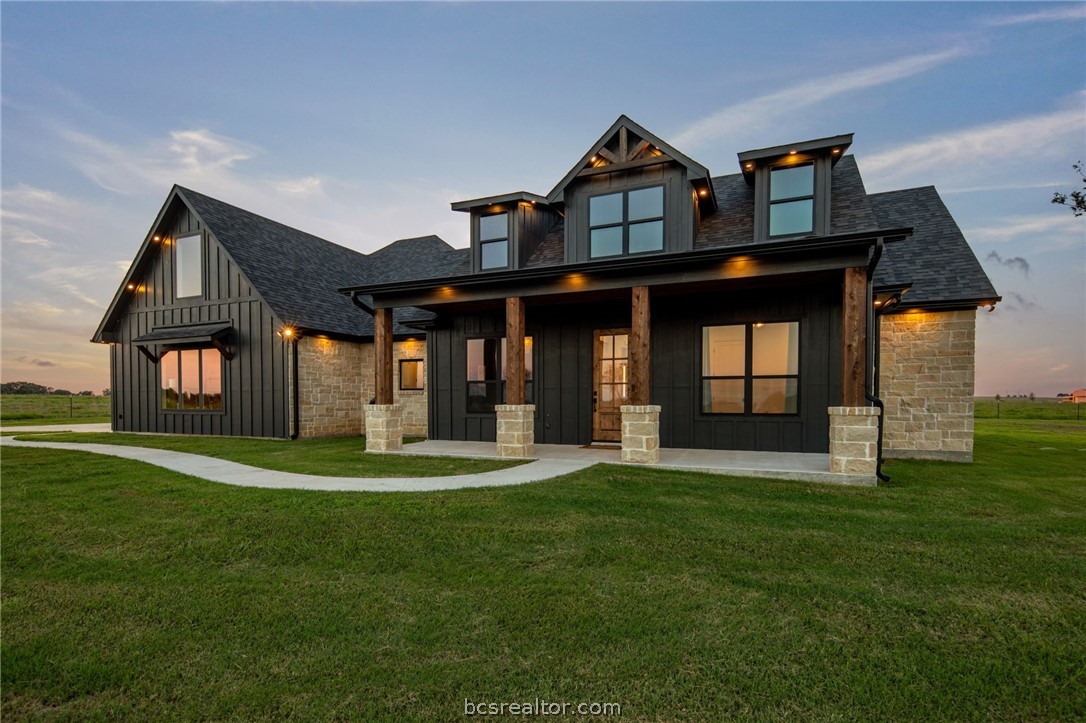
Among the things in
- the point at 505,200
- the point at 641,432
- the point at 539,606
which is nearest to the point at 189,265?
the point at 505,200

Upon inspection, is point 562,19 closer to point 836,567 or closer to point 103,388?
point 836,567

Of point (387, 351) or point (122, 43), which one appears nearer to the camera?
point (387, 351)

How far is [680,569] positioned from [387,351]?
8208 millimetres

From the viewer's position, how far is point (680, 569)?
12.4 ft

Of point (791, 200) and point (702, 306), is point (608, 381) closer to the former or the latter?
point (702, 306)

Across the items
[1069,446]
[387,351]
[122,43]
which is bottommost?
[1069,446]

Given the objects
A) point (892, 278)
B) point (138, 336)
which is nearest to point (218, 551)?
point (892, 278)

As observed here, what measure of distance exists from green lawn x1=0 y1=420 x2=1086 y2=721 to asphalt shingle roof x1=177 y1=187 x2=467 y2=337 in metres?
9.27

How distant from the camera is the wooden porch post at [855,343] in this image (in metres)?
7.02

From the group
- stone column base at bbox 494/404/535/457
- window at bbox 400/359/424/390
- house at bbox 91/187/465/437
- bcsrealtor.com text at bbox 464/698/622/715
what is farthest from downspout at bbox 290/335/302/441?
bcsrealtor.com text at bbox 464/698/622/715

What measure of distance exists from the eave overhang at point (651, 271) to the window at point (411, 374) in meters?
4.72

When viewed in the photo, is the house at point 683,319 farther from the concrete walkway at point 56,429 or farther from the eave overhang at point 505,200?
the concrete walkway at point 56,429

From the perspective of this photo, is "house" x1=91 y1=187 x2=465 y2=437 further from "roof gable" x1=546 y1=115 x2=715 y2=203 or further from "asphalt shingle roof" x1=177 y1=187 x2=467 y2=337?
"roof gable" x1=546 y1=115 x2=715 y2=203

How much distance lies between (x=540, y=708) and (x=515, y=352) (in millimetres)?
7173
